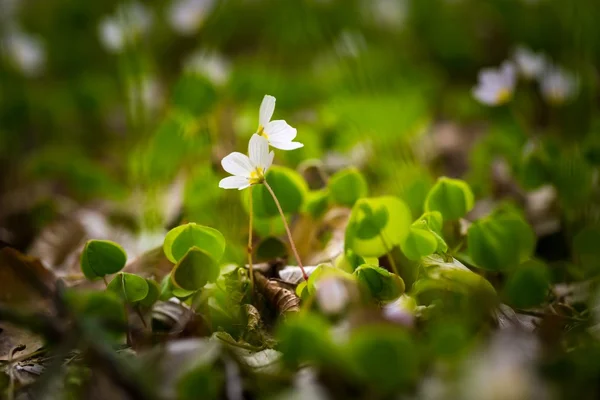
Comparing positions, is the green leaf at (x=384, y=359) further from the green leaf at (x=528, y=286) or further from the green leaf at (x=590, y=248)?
the green leaf at (x=590, y=248)

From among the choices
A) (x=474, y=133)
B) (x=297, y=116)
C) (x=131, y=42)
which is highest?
(x=131, y=42)

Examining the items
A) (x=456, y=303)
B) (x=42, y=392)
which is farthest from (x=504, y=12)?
(x=42, y=392)

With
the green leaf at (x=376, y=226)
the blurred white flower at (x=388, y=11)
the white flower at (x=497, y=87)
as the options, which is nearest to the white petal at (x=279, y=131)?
the green leaf at (x=376, y=226)

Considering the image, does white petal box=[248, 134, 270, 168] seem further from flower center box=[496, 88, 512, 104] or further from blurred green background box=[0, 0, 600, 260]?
flower center box=[496, 88, 512, 104]

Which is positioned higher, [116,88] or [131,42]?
[131,42]

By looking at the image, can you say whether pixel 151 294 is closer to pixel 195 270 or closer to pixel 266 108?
pixel 195 270

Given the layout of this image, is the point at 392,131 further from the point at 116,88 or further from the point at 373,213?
the point at 116,88

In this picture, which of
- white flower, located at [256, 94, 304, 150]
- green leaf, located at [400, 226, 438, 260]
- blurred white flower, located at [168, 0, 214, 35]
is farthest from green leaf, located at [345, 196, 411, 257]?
blurred white flower, located at [168, 0, 214, 35]
